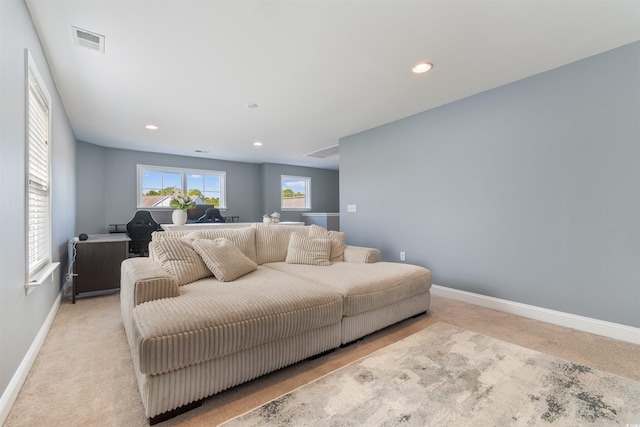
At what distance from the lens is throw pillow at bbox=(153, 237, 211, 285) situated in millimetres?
2197

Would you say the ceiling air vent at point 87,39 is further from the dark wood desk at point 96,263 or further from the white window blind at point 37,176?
the dark wood desk at point 96,263

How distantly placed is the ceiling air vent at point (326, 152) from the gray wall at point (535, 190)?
1750 mm

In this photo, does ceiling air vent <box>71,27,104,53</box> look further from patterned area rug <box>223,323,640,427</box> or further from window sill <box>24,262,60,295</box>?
patterned area rug <box>223,323,640,427</box>

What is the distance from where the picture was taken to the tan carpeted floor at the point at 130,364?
1415mm

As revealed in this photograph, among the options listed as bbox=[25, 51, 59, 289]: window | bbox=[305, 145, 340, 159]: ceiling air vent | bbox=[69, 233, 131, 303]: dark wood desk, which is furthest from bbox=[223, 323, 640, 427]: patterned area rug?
bbox=[305, 145, 340, 159]: ceiling air vent

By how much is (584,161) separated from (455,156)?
1.17 meters

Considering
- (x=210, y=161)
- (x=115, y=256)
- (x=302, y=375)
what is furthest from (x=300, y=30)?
(x=210, y=161)

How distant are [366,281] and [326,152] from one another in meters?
4.18

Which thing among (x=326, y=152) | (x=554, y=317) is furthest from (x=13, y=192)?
(x=326, y=152)

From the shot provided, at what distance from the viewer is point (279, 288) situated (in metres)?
1.99

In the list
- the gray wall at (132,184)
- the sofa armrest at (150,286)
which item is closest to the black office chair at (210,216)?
the gray wall at (132,184)

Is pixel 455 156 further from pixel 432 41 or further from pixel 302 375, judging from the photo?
pixel 302 375

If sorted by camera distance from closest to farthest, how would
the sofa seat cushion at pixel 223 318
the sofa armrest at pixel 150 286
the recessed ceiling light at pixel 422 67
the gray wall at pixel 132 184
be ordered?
the sofa seat cushion at pixel 223 318 < the sofa armrest at pixel 150 286 < the recessed ceiling light at pixel 422 67 < the gray wall at pixel 132 184

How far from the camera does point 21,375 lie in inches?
64.4
